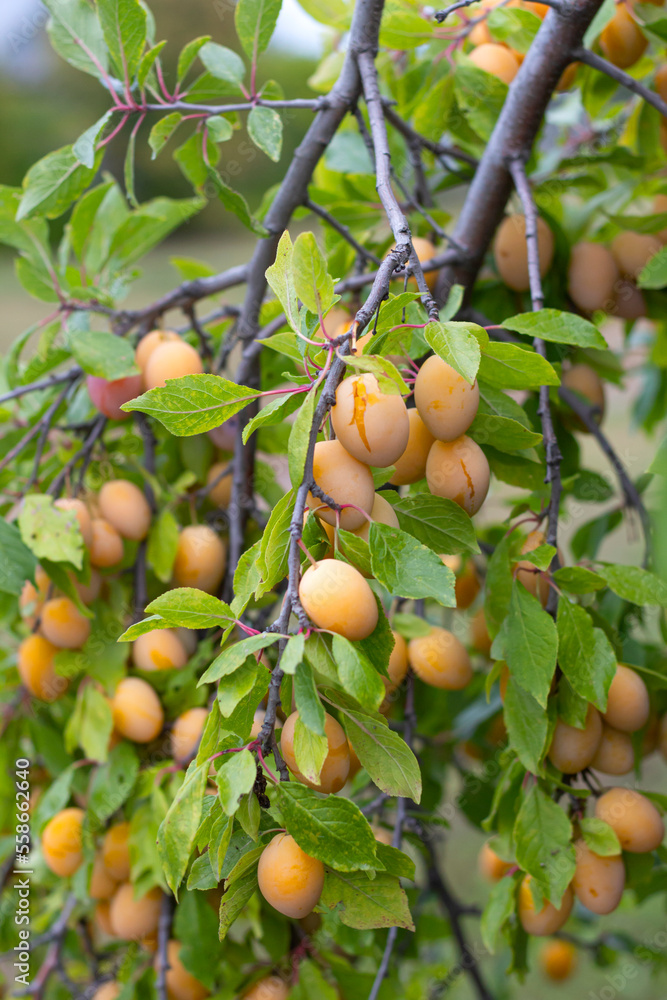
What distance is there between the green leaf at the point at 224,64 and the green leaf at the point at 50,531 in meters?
0.31

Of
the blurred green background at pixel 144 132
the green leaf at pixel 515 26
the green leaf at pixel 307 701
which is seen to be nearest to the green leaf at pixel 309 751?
the green leaf at pixel 307 701

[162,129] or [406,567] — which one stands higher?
[162,129]

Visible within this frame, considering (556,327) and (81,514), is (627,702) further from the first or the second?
(81,514)

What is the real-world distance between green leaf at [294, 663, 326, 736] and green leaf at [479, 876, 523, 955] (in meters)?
0.28

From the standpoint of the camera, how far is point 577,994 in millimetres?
1328

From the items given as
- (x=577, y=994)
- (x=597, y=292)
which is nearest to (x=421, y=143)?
(x=597, y=292)

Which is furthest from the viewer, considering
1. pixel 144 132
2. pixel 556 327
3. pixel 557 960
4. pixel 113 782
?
pixel 144 132

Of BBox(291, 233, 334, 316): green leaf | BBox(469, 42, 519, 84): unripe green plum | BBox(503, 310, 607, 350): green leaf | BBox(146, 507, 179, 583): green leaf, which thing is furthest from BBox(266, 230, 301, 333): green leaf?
BBox(469, 42, 519, 84): unripe green plum

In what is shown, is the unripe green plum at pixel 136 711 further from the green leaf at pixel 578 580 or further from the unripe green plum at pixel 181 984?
the green leaf at pixel 578 580

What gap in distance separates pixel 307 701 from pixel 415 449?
14 centimetres

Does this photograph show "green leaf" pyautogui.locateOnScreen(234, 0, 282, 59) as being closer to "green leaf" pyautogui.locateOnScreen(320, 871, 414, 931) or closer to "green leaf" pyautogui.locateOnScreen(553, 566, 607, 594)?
"green leaf" pyautogui.locateOnScreen(553, 566, 607, 594)

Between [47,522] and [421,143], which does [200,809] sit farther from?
[421,143]

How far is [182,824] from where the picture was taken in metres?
0.32

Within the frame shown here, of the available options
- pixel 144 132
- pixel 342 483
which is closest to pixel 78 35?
pixel 342 483
